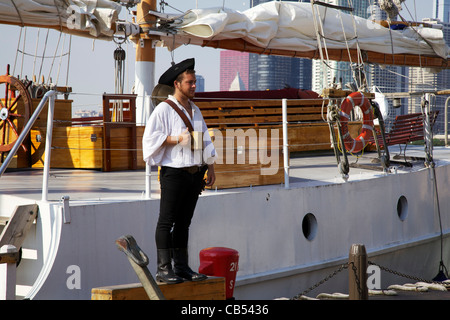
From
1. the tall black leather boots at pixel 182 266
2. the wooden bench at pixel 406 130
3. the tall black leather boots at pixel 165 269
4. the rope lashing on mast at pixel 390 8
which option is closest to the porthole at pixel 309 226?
the tall black leather boots at pixel 182 266

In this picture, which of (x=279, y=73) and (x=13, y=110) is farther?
(x=279, y=73)

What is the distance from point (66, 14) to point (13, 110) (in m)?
2.35

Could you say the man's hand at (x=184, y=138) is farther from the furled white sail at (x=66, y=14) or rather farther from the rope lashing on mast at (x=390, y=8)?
the rope lashing on mast at (x=390, y=8)

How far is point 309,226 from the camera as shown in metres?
8.19

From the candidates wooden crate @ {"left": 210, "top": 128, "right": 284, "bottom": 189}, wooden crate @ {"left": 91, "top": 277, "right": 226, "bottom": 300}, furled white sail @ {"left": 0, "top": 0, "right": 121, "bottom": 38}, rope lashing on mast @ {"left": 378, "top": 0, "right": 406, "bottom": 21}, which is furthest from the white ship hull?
rope lashing on mast @ {"left": 378, "top": 0, "right": 406, "bottom": 21}

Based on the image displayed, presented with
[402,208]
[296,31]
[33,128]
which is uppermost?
[296,31]

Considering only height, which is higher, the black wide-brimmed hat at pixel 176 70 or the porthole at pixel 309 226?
the black wide-brimmed hat at pixel 176 70

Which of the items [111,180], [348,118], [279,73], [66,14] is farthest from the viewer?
[279,73]

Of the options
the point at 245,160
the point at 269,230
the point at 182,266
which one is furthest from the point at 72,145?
the point at 182,266

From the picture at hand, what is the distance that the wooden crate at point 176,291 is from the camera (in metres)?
4.82

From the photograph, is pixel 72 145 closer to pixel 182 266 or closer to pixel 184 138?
pixel 182 266

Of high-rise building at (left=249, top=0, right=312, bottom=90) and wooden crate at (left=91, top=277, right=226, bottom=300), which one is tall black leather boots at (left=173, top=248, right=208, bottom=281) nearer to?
wooden crate at (left=91, top=277, right=226, bottom=300)

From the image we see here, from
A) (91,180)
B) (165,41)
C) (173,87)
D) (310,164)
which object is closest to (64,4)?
(165,41)

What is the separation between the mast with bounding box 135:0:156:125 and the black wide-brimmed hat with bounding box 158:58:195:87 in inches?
252
